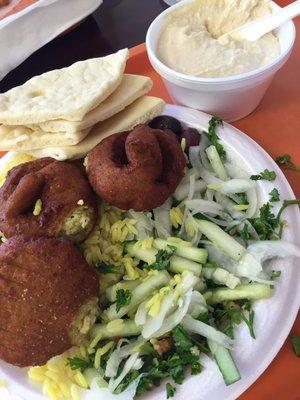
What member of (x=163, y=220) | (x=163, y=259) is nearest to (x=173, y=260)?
(x=163, y=259)

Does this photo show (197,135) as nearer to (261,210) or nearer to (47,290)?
(261,210)

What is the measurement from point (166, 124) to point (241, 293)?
60 cm

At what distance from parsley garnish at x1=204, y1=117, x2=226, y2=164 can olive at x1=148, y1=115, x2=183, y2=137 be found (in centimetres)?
10

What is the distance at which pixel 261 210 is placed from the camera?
4.05 ft

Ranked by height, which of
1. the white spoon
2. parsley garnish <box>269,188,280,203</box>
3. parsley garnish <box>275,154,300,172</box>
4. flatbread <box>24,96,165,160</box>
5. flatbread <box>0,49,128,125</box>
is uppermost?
flatbread <box>0,49,128,125</box>

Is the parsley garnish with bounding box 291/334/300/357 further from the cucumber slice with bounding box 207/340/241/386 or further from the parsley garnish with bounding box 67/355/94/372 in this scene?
the parsley garnish with bounding box 67/355/94/372

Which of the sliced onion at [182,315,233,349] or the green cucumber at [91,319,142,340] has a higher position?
the green cucumber at [91,319,142,340]

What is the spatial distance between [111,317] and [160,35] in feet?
3.20

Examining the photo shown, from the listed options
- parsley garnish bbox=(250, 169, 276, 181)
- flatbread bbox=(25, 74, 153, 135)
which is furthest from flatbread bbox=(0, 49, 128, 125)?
parsley garnish bbox=(250, 169, 276, 181)

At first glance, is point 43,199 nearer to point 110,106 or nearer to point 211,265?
point 110,106

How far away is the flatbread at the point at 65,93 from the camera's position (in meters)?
1.24

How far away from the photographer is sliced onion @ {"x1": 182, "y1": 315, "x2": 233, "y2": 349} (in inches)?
41.6

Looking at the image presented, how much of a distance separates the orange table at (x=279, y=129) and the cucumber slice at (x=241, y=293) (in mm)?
150

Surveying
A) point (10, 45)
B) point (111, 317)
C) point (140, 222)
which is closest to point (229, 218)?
point (140, 222)
